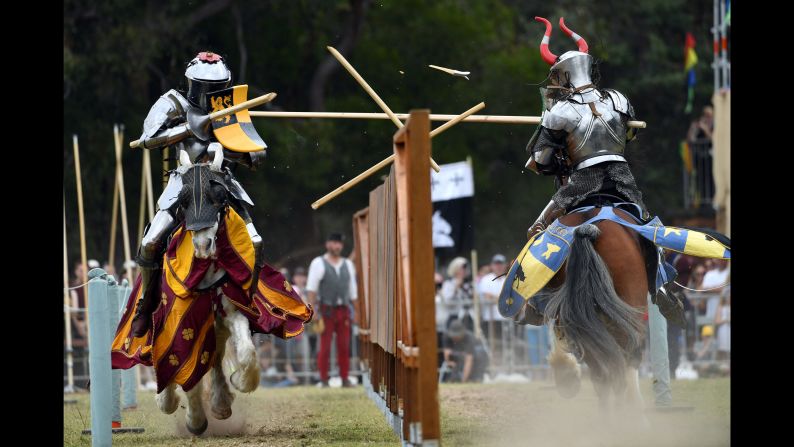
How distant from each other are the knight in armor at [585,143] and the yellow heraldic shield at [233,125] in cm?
220

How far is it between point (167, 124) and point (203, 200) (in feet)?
3.15

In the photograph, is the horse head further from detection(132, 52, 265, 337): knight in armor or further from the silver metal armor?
the silver metal armor

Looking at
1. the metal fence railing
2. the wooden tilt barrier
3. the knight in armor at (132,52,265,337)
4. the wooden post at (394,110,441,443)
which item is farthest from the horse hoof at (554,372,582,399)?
the metal fence railing

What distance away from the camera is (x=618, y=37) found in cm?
3906

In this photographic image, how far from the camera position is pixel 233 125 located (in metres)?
12.1

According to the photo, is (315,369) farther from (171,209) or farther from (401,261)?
(401,261)

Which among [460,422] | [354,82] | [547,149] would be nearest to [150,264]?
[460,422]

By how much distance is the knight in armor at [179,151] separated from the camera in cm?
1187

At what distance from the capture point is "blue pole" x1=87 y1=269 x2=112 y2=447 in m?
10.3

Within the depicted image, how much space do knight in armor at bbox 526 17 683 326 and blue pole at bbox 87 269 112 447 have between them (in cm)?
337

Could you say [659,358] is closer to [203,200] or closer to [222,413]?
[222,413]

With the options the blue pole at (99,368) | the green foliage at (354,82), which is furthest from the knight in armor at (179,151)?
the green foliage at (354,82)

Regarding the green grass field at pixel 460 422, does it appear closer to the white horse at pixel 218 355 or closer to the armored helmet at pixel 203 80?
the white horse at pixel 218 355

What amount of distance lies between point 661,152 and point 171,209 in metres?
27.6
